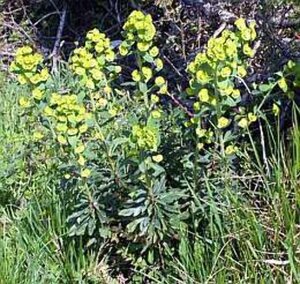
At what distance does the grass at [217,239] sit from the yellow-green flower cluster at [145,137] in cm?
27

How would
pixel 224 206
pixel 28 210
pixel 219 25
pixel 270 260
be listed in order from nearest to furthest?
1. pixel 270 260
2. pixel 224 206
3. pixel 28 210
4. pixel 219 25

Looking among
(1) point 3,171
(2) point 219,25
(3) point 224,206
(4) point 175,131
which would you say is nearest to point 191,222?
(3) point 224,206

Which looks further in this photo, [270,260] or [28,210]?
[28,210]

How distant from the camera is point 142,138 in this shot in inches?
103

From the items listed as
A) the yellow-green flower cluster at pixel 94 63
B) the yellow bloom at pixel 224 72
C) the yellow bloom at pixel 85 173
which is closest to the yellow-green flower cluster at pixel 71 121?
the yellow bloom at pixel 85 173

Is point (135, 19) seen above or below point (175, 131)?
above

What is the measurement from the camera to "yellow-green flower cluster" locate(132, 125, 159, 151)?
8.58 ft

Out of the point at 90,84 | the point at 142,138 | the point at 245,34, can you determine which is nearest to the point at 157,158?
the point at 142,138

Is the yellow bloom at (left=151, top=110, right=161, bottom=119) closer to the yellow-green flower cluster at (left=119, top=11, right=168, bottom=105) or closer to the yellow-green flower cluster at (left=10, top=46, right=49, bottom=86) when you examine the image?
the yellow-green flower cluster at (left=119, top=11, right=168, bottom=105)

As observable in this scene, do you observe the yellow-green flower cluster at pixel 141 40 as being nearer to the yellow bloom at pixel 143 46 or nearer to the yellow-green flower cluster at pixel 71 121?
the yellow bloom at pixel 143 46

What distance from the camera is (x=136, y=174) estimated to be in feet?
9.02

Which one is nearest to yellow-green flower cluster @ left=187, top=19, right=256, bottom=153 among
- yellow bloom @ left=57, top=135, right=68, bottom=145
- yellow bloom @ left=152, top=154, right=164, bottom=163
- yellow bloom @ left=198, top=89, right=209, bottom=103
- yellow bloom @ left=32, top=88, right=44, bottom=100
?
yellow bloom @ left=198, top=89, right=209, bottom=103

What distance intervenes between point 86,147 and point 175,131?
34 centimetres

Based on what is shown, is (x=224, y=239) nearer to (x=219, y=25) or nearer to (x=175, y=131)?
(x=175, y=131)
